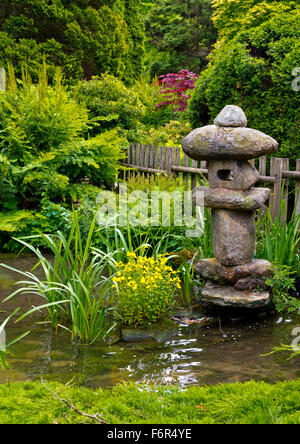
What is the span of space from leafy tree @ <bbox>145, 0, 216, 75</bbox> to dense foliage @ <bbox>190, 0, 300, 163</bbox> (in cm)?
1593

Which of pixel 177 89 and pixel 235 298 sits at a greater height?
pixel 177 89

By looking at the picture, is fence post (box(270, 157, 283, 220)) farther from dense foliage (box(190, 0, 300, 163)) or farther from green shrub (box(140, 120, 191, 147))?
green shrub (box(140, 120, 191, 147))

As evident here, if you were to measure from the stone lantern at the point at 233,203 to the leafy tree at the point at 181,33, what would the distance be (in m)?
19.1

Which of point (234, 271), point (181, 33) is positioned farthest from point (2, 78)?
point (181, 33)

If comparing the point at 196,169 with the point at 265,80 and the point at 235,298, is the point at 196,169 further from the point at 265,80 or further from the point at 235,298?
the point at 235,298

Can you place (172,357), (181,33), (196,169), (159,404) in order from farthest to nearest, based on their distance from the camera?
(181,33) → (196,169) → (172,357) → (159,404)

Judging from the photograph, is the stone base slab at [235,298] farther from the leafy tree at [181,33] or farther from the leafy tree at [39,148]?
the leafy tree at [181,33]

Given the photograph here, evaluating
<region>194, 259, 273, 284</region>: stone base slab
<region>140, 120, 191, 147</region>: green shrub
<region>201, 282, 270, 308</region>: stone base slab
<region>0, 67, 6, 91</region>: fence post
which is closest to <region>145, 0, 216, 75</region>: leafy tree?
<region>140, 120, 191, 147</region>: green shrub

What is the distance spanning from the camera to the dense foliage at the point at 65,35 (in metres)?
12.6

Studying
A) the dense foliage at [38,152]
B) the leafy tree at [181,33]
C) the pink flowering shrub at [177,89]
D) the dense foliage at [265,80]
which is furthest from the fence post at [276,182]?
the leafy tree at [181,33]

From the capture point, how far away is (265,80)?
693 cm

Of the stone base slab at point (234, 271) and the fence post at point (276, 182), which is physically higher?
the fence post at point (276, 182)

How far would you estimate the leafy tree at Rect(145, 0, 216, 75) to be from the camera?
2291 cm

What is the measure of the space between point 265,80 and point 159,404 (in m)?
5.31
